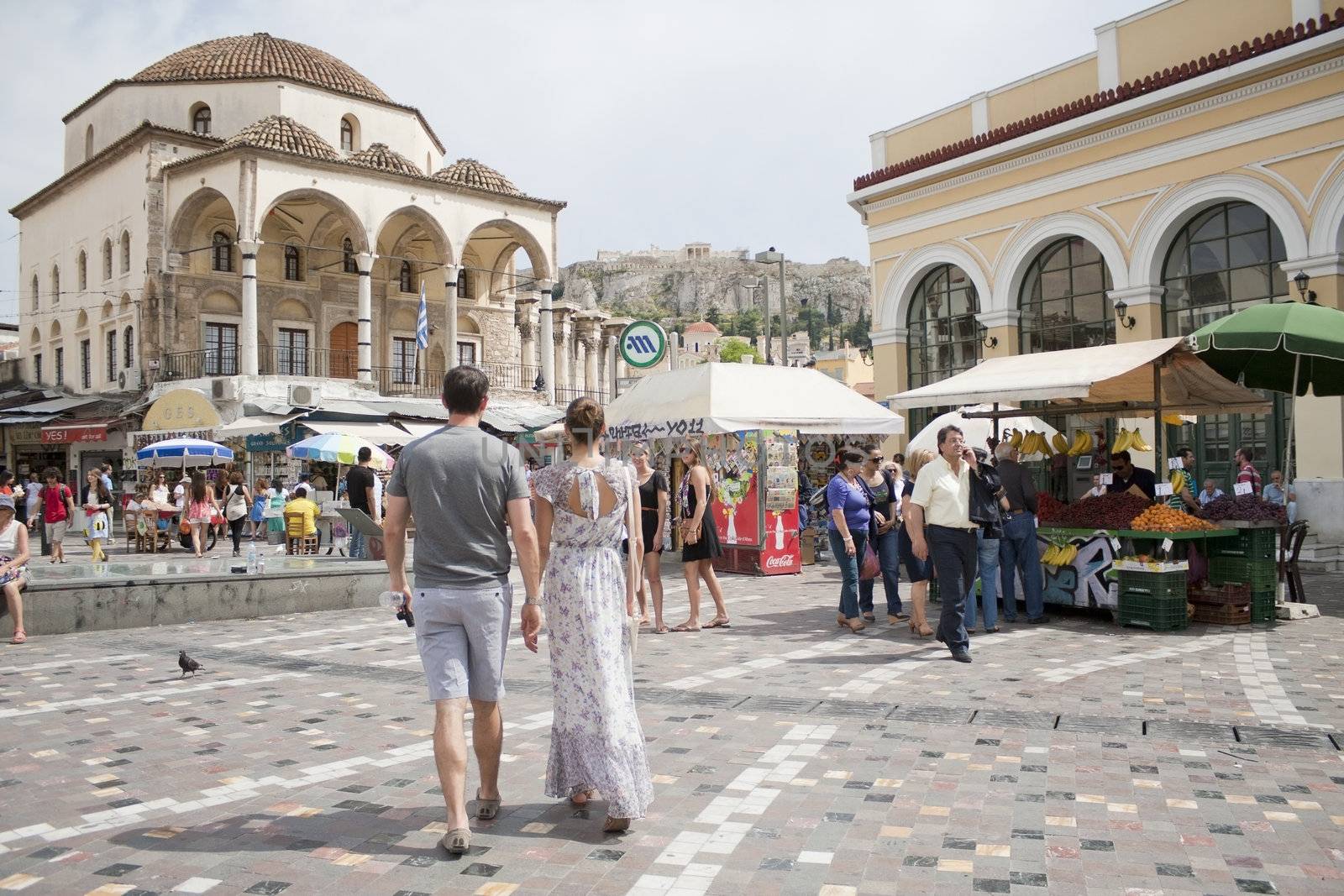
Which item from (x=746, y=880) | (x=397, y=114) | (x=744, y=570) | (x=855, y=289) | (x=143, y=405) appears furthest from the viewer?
(x=855, y=289)

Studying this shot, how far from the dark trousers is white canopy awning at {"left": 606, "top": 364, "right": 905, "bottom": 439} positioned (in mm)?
6363

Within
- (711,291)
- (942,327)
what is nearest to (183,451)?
(942,327)

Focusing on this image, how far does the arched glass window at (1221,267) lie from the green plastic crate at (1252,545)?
8130 millimetres

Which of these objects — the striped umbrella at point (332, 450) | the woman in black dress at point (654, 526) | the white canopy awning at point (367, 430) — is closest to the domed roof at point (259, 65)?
the white canopy awning at point (367, 430)

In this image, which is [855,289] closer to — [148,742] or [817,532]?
[817,532]

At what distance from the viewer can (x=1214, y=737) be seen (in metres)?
5.52

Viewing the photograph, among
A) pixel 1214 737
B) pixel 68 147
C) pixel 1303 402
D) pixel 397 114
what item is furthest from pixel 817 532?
pixel 68 147

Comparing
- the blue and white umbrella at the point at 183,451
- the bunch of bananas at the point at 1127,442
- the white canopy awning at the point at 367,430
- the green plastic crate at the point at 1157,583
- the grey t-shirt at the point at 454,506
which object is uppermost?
the white canopy awning at the point at 367,430

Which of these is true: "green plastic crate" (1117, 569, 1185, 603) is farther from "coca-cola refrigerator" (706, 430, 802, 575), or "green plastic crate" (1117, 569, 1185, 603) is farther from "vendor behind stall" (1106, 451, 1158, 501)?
"coca-cola refrigerator" (706, 430, 802, 575)

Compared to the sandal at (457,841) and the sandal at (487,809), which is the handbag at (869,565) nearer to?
the sandal at (487,809)

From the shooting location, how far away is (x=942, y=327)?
71.8ft

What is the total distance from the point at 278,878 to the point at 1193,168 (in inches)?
702

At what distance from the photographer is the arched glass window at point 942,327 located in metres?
21.4

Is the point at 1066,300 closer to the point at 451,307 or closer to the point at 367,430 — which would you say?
the point at 367,430
